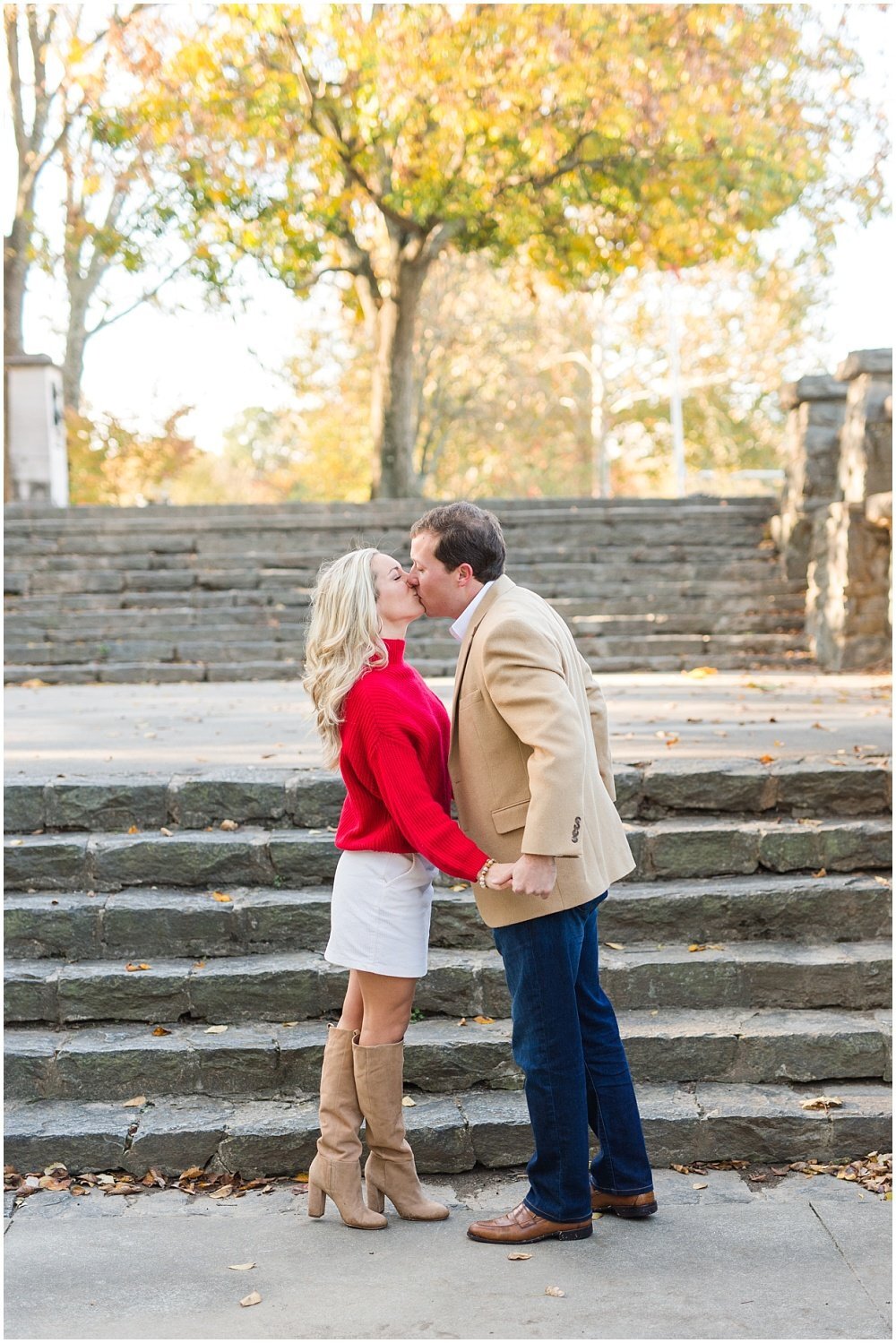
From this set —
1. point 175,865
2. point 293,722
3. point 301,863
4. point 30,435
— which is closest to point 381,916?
point 301,863

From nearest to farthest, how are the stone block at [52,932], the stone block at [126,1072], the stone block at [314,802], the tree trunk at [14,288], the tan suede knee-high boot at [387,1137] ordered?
the tan suede knee-high boot at [387,1137], the stone block at [126,1072], the stone block at [52,932], the stone block at [314,802], the tree trunk at [14,288]

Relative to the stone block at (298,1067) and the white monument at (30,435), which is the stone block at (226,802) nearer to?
the stone block at (298,1067)

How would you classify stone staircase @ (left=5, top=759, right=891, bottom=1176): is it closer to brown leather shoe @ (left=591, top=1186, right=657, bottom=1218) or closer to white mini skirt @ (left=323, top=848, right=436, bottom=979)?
brown leather shoe @ (left=591, top=1186, right=657, bottom=1218)

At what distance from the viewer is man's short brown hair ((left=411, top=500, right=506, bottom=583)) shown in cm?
323

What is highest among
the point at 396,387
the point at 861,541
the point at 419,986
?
the point at 396,387

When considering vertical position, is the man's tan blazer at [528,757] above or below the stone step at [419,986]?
above

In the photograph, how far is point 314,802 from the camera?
5.14 m

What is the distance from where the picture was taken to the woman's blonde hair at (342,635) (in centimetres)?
330

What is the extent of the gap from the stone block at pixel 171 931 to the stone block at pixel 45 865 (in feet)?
1.16

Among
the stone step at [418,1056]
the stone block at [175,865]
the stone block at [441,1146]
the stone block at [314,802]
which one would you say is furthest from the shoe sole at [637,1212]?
the stone block at [314,802]

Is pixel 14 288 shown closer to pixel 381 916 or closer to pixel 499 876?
pixel 381 916

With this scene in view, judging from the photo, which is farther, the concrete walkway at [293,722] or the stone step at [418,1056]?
the concrete walkway at [293,722]

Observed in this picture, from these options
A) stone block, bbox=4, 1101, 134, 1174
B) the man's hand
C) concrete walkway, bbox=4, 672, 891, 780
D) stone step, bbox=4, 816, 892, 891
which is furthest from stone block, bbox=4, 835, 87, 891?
the man's hand

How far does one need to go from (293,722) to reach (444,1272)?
453cm
